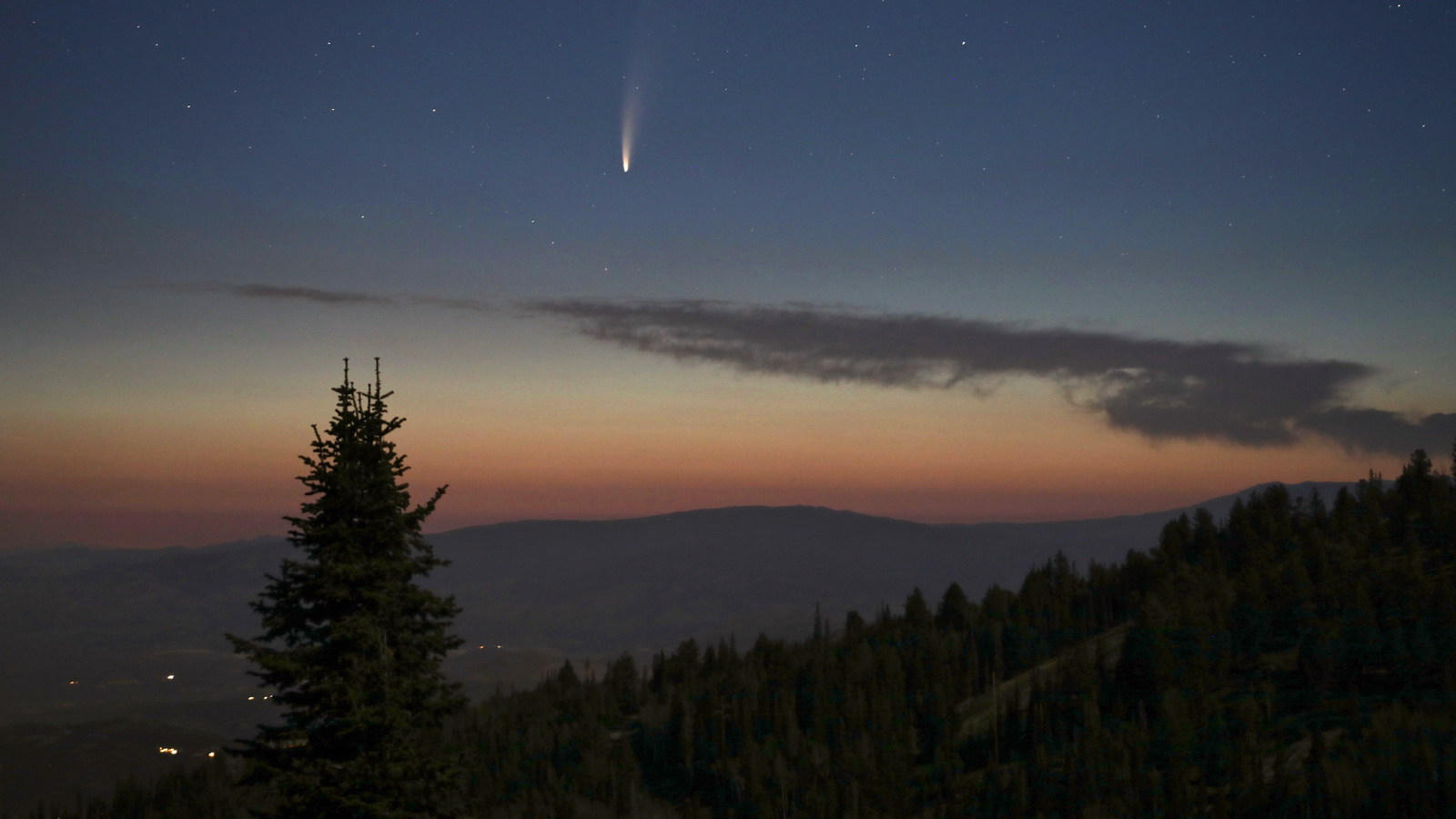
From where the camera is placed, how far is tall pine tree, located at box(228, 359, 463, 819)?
2583 centimetres

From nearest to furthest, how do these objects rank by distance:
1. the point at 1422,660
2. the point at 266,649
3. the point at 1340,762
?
1. the point at 266,649
2. the point at 1340,762
3. the point at 1422,660

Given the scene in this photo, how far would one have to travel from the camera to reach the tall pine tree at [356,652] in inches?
1017

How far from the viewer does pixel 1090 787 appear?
174125mm

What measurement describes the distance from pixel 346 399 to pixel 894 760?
185540 millimetres

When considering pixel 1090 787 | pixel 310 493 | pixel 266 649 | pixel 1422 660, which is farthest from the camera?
pixel 1422 660

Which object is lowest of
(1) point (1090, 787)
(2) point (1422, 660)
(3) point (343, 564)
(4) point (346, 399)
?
(1) point (1090, 787)

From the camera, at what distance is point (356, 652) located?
27.3 meters

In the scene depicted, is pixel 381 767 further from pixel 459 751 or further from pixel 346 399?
pixel 346 399

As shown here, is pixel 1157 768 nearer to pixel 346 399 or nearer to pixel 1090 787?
pixel 1090 787

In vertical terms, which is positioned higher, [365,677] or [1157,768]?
[365,677]

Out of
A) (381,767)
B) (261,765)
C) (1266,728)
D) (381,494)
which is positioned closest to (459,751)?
(381,767)

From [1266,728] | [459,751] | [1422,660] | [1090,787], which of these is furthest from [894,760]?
[459,751]

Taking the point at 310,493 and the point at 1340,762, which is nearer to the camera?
the point at 310,493

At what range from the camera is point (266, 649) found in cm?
2523
